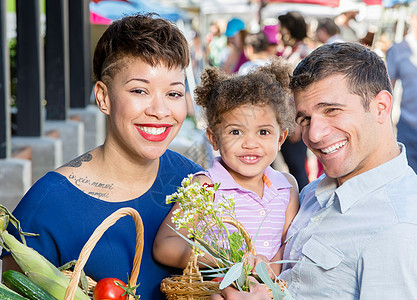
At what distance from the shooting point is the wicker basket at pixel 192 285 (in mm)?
2229

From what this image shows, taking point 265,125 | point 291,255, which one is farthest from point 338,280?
point 265,125

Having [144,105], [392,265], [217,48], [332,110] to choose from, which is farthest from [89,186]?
[217,48]

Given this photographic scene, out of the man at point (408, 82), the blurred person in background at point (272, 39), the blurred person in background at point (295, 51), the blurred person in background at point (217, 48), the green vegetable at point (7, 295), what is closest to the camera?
the green vegetable at point (7, 295)

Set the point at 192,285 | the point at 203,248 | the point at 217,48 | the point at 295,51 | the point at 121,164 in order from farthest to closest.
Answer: the point at 217,48, the point at 295,51, the point at 121,164, the point at 192,285, the point at 203,248

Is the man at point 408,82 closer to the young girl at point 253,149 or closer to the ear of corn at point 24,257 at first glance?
the young girl at point 253,149

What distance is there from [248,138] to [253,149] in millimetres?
59

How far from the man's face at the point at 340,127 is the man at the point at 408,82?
12.2ft

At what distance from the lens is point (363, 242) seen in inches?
85.7

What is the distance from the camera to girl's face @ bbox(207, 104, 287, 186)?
302cm

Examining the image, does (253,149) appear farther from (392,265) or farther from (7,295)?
(7,295)

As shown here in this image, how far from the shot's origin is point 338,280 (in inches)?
88.4

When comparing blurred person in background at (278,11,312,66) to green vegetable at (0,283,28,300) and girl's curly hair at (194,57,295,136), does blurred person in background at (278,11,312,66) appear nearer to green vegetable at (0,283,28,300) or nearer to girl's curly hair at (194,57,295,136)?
girl's curly hair at (194,57,295,136)

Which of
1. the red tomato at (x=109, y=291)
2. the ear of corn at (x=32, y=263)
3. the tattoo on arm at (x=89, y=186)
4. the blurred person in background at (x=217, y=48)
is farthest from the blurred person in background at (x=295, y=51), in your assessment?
the blurred person in background at (x=217, y=48)

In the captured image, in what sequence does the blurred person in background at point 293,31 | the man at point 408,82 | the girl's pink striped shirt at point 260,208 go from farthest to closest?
1. the blurred person in background at point 293,31
2. the man at point 408,82
3. the girl's pink striped shirt at point 260,208
